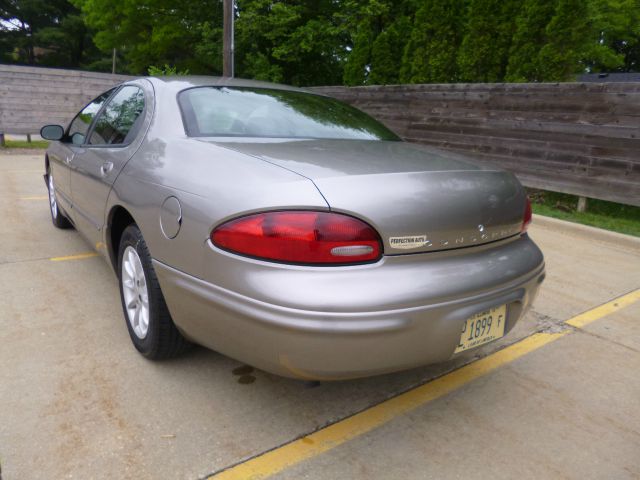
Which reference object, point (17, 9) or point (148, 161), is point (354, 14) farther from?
point (17, 9)

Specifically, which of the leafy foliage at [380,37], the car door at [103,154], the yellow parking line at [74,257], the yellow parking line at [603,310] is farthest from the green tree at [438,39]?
the car door at [103,154]

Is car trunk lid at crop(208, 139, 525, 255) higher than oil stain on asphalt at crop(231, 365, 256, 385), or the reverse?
car trunk lid at crop(208, 139, 525, 255)

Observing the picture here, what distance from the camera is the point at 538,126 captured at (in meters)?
7.10

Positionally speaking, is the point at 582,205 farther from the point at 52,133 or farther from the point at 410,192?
the point at 52,133

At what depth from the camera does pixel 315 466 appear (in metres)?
1.85

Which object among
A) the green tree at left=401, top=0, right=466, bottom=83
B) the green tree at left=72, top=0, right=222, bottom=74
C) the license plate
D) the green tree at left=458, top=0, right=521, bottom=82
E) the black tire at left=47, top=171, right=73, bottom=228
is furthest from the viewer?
the green tree at left=72, top=0, right=222, bottom=74

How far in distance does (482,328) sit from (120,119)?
8.02 feet

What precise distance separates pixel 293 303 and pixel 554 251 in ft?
13.6

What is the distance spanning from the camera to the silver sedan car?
172 centimetres

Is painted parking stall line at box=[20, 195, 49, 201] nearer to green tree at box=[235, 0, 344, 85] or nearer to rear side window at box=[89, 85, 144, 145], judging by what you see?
rear side window at box=[89, 85, 144, 145]

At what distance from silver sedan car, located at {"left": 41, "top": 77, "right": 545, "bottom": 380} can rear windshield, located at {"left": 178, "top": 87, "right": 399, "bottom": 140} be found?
2 cm

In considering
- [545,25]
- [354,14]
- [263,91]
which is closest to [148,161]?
[263,91]

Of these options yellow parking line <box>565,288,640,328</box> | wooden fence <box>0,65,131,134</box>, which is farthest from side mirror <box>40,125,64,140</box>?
wooden fence <box>0,65,131,134</box>

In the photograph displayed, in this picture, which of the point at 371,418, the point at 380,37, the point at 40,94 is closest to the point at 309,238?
the point at 371,418
